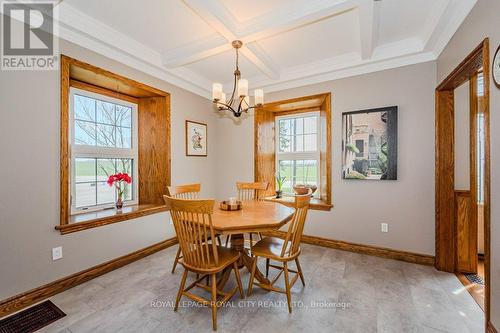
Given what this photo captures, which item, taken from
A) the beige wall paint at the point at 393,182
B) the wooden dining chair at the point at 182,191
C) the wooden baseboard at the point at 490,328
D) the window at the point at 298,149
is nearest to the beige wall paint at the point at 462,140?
the beige wall paint at the point at 393,182

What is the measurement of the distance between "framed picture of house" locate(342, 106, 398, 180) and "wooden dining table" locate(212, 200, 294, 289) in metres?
1.27

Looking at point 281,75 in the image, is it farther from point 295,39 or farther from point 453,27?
point 453,27

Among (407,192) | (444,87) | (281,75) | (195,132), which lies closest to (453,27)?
(444,87)

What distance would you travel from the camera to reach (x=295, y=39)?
8.30 ft

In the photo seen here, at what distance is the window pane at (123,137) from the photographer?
3.06m

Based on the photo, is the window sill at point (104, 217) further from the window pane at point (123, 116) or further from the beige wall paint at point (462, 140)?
the beige wall paint at point (462, 140)

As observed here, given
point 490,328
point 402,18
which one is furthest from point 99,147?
point 490,328

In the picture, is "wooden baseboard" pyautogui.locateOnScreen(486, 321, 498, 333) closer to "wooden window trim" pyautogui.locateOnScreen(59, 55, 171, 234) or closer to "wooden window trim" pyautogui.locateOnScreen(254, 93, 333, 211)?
"wooden window trim" pyautogui.locateOnScreen(254, 93, 333, 211)

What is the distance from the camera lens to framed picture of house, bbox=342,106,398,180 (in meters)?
2.72

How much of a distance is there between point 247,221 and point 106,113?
8.10 feet

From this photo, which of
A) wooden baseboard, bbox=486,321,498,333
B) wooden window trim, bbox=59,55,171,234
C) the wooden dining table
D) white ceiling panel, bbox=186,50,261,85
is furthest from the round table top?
white ceiling panel, bbox=186,50,261,85

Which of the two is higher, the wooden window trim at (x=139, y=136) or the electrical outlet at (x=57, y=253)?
the wooden window trim at (x=139, y=136)

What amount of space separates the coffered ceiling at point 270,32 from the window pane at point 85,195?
1552mm

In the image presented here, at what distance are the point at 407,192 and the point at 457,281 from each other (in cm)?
97
